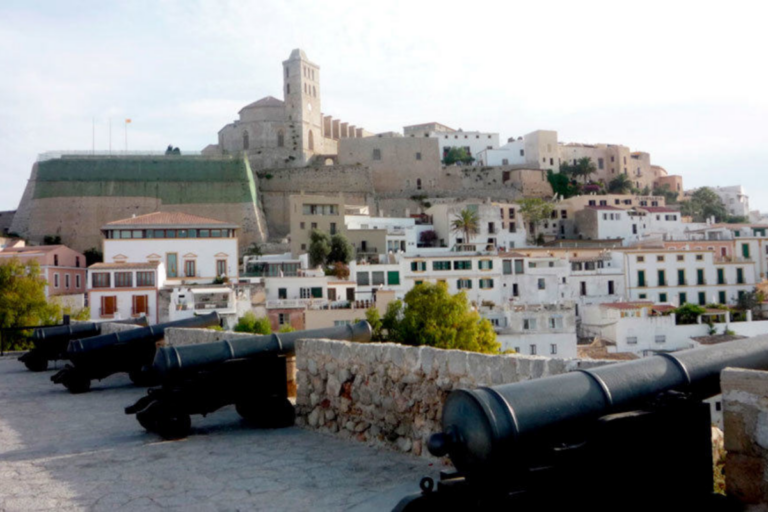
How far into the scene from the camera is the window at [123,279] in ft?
114

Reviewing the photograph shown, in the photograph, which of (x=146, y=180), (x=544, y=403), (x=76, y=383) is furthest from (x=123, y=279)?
(x=544, y=403)

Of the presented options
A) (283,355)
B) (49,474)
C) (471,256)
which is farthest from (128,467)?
(471,256)

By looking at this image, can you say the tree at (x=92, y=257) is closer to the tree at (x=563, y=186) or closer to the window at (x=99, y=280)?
the window at (x=99, y=280)

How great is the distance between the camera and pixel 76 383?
901cm

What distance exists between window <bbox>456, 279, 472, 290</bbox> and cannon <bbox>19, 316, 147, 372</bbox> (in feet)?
95.3

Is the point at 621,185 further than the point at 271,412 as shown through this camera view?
Yes

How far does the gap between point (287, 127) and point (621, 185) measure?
32.6 metres

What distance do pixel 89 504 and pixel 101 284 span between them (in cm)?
3266

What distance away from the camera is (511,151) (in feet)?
240

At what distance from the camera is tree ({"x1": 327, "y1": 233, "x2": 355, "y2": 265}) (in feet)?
147

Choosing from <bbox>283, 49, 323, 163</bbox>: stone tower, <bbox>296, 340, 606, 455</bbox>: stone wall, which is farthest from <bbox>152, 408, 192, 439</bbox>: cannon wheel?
<bbox>283, 49, 323, 163</bbox>: stone tower

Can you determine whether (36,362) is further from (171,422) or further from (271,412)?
(271,412)

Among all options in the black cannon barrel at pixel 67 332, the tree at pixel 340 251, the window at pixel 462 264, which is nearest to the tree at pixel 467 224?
the tree at pixel 340 251

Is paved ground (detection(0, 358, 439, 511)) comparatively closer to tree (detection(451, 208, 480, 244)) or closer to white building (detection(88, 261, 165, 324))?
white building (detection(88, 261, 165, 324))
